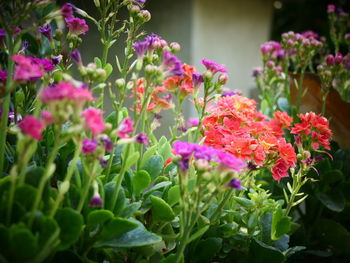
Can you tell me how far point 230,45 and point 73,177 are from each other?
0.97 meters

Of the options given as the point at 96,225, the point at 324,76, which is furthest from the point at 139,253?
the point at 324,76

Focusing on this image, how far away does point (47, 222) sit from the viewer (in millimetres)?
429

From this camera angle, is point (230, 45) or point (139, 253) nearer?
point (139, 253)

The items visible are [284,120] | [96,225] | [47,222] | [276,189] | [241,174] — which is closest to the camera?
[47,222]

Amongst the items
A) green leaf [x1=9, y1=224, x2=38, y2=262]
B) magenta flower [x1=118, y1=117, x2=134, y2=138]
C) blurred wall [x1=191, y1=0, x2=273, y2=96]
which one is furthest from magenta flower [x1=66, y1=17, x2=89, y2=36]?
blurred wall [x1=191, y1=0, x2=273, y2=96]

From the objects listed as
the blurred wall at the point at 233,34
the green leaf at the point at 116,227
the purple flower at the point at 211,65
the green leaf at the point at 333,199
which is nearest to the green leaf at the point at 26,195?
the green leaf at the point at 116,227

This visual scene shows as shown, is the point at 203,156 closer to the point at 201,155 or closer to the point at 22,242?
the point at 201,155

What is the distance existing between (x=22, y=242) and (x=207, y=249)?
0.31m

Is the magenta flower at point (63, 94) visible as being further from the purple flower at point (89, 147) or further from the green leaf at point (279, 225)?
the green leaf at point (279, 225)

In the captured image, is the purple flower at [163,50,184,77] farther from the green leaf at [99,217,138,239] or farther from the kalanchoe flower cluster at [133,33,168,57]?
the green leaf at [99,217,138,239]

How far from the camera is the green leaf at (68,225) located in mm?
451

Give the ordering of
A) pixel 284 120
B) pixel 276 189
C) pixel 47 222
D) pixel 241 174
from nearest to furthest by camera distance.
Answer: pixel 47 222, pixel 241 174, pixel 284 120, pixel 276 189

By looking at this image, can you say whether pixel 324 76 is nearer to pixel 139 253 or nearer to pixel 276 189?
pixel 276 189

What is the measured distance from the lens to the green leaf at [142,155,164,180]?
2.10ft
